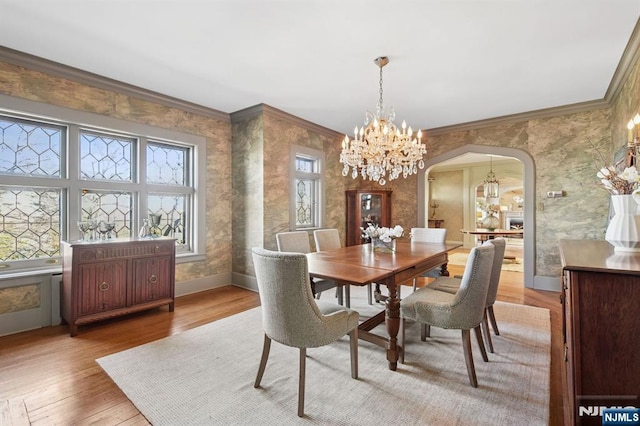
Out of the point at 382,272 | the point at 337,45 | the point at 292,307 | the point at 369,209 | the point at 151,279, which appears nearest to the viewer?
the point at 292,307

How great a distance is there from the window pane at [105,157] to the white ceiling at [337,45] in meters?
0.75

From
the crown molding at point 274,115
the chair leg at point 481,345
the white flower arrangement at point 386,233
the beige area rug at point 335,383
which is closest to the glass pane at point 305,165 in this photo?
the crown molding at point 274,115

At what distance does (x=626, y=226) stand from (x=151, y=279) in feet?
13.7

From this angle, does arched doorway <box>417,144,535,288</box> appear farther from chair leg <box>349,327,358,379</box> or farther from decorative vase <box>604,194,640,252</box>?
chair leg <box>349,327,358,379</box>

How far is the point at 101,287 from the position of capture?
119 inches

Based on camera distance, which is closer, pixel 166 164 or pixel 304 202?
pixel 166 164

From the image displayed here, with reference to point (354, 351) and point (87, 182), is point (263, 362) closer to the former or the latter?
point (354, 351)

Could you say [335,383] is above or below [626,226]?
below

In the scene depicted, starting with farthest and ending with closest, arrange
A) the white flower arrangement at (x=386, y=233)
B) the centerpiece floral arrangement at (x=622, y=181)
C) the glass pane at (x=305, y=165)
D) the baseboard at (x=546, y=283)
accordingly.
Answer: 1. the glass pane at (x=305, y=165)
2. the baseboard at (x=546, y=283)
3. the white flower arrangement at (x=386, y=233)
4. the centerpiece floral arrangement at (x=622, y=181)

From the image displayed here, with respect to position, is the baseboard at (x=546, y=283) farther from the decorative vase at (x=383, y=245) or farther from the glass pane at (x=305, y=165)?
the glass pane at (x=305, y=165)

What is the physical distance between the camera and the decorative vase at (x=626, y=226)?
1.81m

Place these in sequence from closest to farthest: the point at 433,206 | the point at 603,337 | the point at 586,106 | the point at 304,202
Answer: the point at 603,337 < the point at 586,106 < the point at 304,202 < the point at 433,206

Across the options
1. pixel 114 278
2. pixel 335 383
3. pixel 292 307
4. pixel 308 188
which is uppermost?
pixel 308 188

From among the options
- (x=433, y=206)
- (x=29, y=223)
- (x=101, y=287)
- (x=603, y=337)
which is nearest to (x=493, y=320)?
(x=603, y=337)
